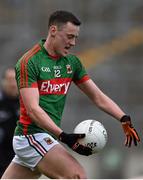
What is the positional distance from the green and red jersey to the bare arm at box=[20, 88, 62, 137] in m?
0.06

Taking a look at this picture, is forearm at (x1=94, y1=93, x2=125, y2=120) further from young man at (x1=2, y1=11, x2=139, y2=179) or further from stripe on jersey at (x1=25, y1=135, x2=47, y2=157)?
stripe on jersey at (x1=25, y1=135, x2=47, y2=157)

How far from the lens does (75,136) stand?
6633 millimetres

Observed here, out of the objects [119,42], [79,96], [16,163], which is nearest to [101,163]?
[79,96]

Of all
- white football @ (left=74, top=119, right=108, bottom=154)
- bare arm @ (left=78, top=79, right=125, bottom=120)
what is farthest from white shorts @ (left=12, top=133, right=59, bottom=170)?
bare arm @ (left=78, top=79, right=125, bottom=120)

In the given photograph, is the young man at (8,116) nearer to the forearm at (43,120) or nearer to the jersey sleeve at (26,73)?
the jersey sleeve at (26,73)

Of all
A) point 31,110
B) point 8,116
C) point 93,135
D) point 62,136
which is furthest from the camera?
point 8,116

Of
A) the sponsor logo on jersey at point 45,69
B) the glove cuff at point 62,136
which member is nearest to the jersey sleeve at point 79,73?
the sponsor logo on jersey at point 45,69

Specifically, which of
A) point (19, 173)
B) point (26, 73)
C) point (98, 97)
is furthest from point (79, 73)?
point (19, 173)

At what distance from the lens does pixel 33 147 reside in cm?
691

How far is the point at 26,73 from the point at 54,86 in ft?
0.96

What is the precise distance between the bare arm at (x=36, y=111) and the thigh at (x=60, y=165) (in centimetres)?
26

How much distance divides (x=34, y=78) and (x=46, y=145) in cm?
55

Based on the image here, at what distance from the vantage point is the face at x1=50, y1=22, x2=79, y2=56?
22.8 feet

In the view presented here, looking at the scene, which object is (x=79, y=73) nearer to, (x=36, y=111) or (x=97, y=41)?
(x=36, y=111)
